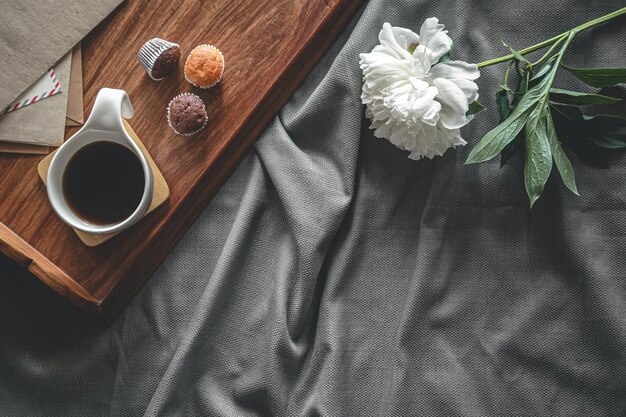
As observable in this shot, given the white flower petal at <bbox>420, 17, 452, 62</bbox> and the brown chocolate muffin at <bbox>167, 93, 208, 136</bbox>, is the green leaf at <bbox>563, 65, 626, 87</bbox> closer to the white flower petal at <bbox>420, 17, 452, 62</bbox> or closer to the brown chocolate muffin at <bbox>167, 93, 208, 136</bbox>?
the white flower petal at <bbox>420, 17, 452, 62</bbox>

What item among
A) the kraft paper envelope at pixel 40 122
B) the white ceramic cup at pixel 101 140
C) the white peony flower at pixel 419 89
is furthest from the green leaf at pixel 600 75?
the kraft paper envelope at pixel 40 122

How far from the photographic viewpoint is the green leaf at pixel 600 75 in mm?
722

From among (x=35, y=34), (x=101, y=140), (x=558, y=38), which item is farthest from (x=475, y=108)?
(x=35, y=34)

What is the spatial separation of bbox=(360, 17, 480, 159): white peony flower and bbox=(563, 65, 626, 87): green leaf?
0.43 feet

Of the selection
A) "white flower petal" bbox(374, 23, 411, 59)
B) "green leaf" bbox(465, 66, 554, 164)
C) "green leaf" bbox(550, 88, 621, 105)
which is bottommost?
"green leaf" bbox(465, 66, 554, 164)

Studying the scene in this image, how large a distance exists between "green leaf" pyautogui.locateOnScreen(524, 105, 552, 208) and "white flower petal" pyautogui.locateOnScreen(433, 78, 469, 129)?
0.08 m

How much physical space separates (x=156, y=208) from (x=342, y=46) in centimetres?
34

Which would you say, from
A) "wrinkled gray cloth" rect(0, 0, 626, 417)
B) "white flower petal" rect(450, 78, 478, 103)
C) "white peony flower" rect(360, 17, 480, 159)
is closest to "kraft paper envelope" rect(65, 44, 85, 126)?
"wrinkled gray cloth" rect(0, 0, 626, 417)

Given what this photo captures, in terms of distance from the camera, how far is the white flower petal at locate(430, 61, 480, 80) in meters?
0.72

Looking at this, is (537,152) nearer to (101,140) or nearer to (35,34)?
Result: (101,140)

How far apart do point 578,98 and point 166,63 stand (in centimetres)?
51

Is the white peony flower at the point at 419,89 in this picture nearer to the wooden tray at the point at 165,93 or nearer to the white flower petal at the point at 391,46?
the white flower petal at the point at 391,46

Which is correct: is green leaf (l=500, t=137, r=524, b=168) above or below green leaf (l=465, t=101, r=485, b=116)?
below

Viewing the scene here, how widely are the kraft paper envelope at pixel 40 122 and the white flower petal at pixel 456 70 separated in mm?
474
